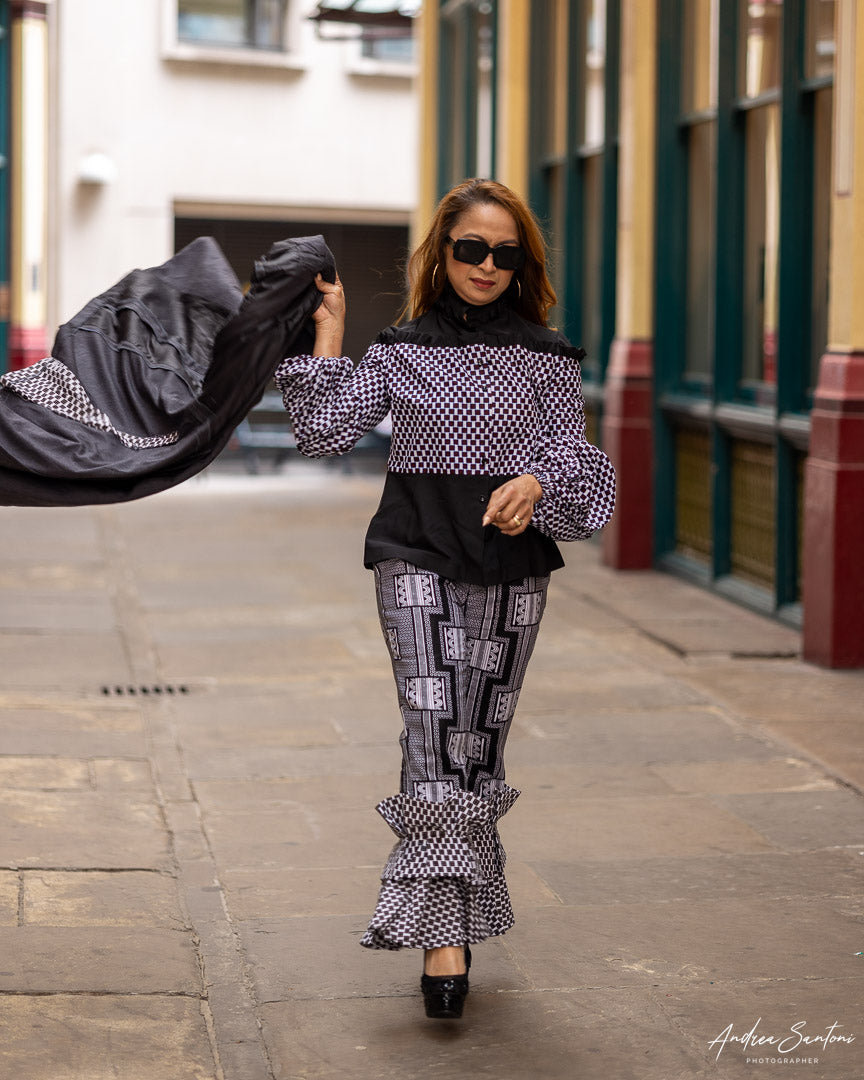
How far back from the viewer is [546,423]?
411cm

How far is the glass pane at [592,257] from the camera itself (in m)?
13.5

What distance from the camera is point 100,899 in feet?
16.2

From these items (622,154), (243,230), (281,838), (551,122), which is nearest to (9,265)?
(243,230)

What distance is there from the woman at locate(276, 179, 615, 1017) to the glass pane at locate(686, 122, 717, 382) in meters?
7.26

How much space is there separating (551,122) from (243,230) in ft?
26.7

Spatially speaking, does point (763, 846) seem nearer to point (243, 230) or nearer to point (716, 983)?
point (716, 983)

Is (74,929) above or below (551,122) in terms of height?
below

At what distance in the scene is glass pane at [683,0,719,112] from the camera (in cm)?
1091

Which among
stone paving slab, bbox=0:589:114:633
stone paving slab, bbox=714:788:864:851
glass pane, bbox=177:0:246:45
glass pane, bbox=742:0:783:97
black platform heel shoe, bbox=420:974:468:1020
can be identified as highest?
glass pane, bbox=177:0:246:45

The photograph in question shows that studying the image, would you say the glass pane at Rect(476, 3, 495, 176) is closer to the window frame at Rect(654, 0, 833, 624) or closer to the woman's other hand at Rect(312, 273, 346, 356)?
the window frame at Rect(654, 0, 833, 624)

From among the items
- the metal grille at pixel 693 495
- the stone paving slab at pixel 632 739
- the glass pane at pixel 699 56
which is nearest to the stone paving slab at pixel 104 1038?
the stone paving slab at pixel 632 739

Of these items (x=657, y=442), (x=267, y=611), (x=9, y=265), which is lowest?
(x=267, y=611)

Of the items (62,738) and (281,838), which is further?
(62,738)

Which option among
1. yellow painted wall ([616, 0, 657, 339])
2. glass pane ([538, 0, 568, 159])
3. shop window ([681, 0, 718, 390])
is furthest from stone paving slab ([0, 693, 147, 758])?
glass pane ([538, 0, 568, 159])
